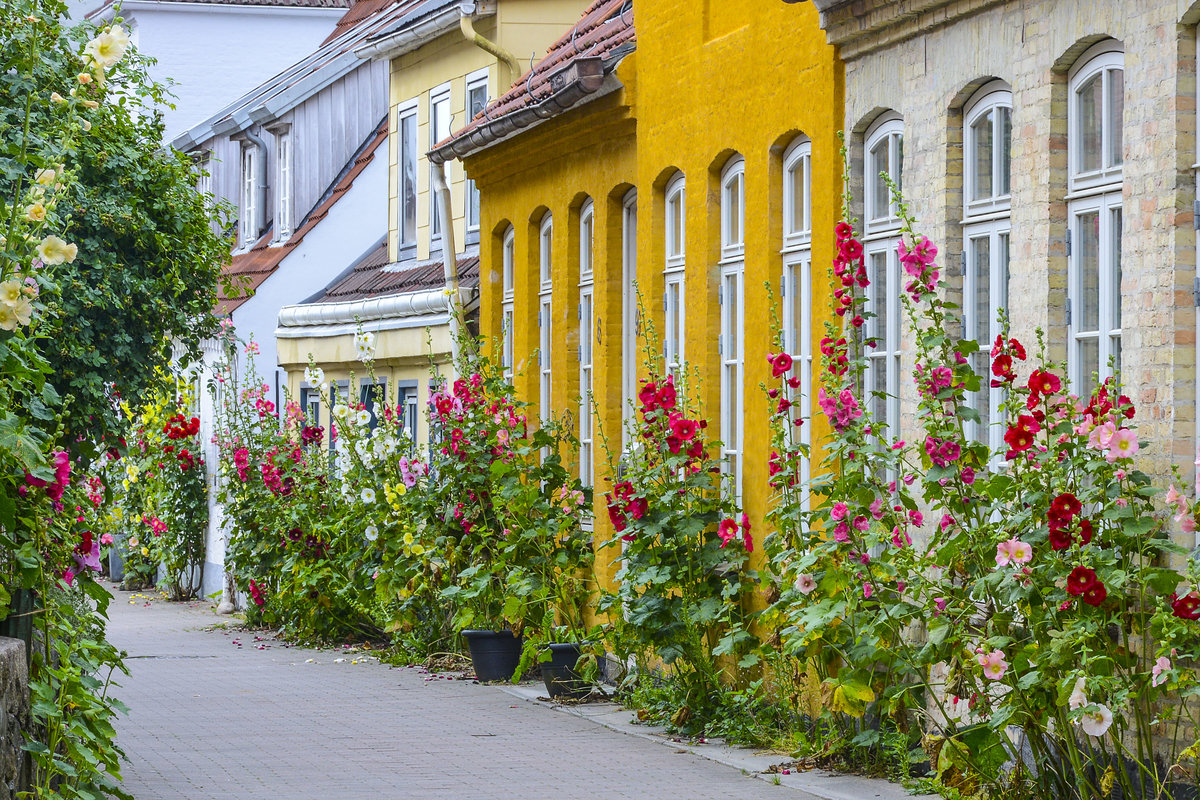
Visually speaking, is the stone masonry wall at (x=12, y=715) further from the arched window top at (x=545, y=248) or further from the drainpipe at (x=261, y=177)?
the drainpipe at (x=261, y=177)

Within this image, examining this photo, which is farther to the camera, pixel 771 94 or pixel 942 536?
pixel 771 94

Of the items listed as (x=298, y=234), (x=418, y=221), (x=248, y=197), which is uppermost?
(x=248, y=197)

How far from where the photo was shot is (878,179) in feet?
34.2

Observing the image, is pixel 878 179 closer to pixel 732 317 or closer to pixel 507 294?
pixel 732 317

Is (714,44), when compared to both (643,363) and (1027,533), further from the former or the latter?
(1027,533)

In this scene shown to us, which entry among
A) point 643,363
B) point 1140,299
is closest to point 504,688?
point 643,363

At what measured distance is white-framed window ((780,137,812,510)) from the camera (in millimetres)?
11156

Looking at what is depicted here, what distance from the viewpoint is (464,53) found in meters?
20.0

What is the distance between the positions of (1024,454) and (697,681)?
13.7 feet

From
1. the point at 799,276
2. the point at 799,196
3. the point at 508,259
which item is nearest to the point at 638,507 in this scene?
the point at 799,276

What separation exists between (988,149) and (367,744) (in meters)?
5.22

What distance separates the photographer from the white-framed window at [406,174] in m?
21.7

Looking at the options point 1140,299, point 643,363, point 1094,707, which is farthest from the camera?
point 643,363

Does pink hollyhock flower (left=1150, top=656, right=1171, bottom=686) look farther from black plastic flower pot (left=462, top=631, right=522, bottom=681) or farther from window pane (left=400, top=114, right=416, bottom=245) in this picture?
window pane (left=400, top=114, right=416, bottom=245)
